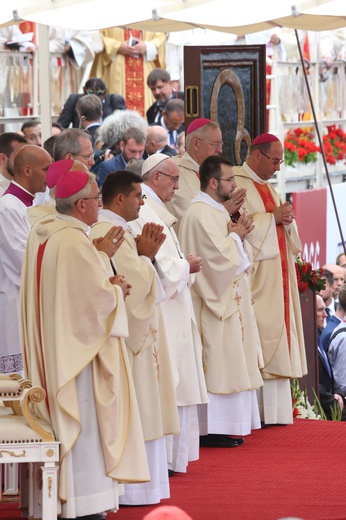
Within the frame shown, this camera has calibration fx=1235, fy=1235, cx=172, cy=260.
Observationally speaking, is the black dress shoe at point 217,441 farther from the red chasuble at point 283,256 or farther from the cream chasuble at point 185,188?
the cream chasuble at point 185,188

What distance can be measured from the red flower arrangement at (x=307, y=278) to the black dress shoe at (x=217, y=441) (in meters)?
1.94

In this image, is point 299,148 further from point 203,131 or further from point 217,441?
point 217,441

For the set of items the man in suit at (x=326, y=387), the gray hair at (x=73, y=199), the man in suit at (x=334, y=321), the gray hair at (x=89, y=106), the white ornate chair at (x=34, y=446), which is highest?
the gray hair at (x=89, y=106)

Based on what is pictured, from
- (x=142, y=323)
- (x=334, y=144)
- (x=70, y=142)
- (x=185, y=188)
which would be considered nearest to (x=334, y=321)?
(x=185, y=188)

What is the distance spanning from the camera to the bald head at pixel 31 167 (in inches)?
307

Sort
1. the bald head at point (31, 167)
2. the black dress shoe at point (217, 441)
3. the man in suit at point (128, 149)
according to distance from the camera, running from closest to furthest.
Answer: the bald head at point (31, 167), the black dress shoe at point (217, 441), the man in suit at point (128, 149)

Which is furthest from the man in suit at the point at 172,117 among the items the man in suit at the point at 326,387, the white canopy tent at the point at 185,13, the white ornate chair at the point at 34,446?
the white ornate chair at the point at 34,446

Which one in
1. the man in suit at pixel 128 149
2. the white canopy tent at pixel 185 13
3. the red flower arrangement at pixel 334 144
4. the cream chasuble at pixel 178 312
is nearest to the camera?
the cream chasuble at pixel 178 312

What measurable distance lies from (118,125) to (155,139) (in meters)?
0.49

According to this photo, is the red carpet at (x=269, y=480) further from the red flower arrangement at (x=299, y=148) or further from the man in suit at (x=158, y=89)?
the red flower arrangement at (x=299, y=148)

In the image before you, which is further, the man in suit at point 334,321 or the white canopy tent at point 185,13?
the man in suit at point 334,321

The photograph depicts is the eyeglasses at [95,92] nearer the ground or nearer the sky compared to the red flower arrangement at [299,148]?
nearer the sky

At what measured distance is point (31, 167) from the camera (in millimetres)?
7840

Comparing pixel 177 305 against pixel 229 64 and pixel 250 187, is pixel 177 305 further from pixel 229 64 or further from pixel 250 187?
pixel 229 64
